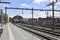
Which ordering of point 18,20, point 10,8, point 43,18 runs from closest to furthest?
1. point 10,8
2. point 43,18
3. point 18,20

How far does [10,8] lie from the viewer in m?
64.1

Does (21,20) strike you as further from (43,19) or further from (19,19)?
(43,19)

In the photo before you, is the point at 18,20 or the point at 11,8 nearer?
the point at 11,8

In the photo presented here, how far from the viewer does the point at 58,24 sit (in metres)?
68.9

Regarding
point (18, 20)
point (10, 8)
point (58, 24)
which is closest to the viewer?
point (10, 8)

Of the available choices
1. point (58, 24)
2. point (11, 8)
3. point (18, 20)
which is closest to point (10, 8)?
point (11, 8)

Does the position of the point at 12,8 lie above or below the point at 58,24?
above

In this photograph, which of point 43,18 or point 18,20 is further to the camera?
point 18,20

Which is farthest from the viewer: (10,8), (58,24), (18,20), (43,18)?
(18,20)

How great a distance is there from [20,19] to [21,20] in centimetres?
276

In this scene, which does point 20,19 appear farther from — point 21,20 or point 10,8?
point 10,8

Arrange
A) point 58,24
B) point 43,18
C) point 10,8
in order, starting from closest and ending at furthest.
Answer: point 10,8, point 58,24, point 43,18

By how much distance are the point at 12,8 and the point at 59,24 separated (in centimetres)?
1654

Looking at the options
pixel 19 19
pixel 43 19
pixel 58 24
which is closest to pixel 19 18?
pixel 19 19
